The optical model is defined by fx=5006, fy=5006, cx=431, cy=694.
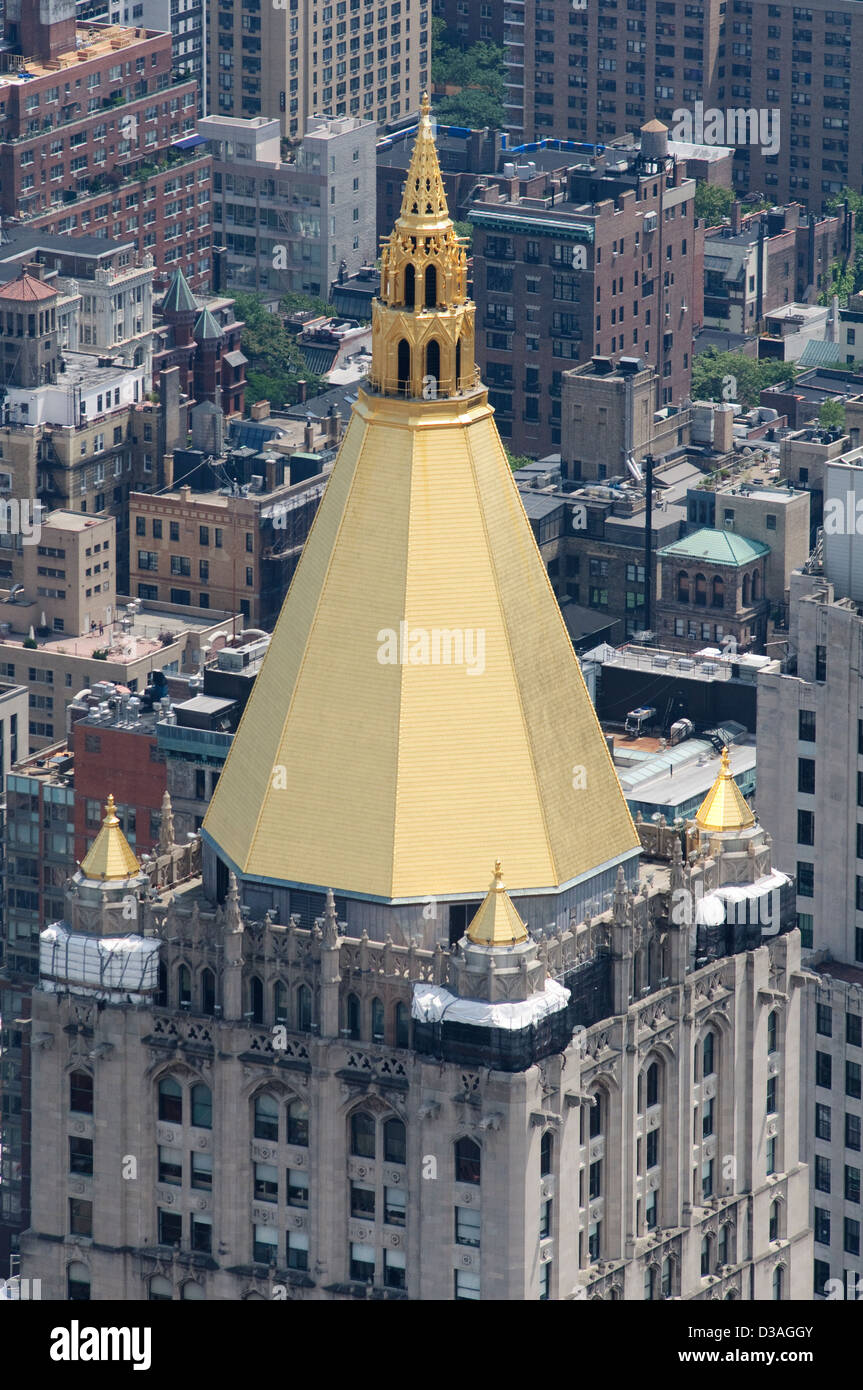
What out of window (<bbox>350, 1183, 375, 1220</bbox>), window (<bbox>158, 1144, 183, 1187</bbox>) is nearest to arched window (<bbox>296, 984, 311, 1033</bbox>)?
window (<bbox>350, 1183, 375, 1220</bbox>)

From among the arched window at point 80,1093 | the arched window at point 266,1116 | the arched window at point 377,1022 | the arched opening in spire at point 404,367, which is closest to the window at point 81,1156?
the arched window at point 80,1093

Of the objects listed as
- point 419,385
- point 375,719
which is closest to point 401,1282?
point 375,719

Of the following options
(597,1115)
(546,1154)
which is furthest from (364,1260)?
(597,1115)

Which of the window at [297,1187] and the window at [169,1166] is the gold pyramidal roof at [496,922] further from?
the window at [169,1166]

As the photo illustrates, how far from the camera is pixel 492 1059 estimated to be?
528 ft

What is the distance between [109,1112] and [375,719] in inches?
707

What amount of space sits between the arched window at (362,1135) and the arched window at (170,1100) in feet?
22.0

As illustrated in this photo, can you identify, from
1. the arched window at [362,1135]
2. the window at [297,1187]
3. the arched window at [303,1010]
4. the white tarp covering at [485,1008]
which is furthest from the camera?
the window at [297,1187]

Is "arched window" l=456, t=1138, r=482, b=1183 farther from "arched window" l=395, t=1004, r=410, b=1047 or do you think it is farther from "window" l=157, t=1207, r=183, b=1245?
"window" l=157, t=1207, r=183, b=1245

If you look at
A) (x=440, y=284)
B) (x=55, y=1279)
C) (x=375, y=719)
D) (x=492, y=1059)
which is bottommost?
(x=55, y=1279)

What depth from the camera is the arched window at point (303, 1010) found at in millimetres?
164625

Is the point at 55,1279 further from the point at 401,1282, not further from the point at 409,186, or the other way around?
the point at 409,186

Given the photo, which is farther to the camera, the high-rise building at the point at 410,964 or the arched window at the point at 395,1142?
the arched window at the point at 395,1142

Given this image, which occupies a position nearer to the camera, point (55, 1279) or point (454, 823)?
point (454, 823)
